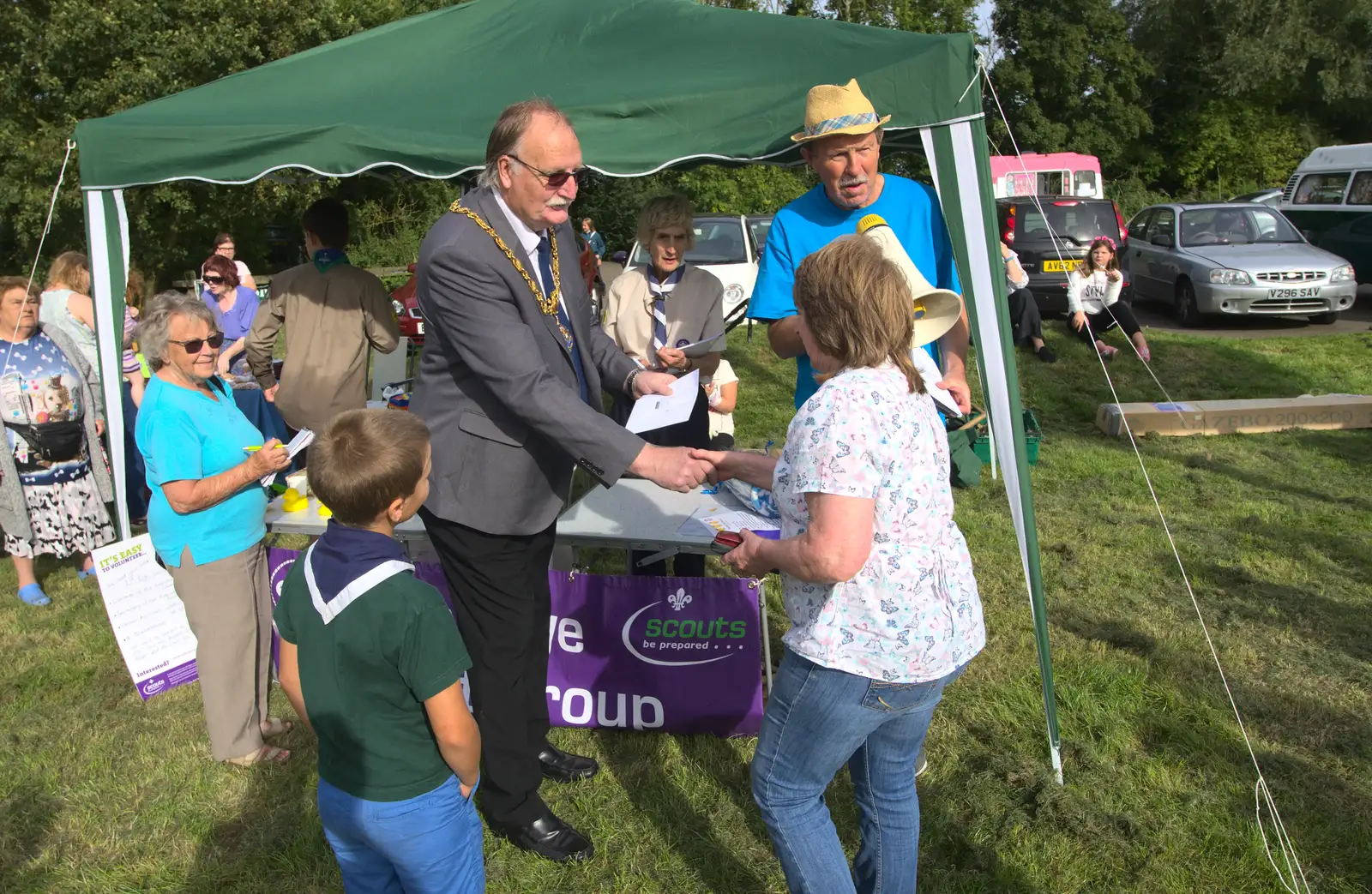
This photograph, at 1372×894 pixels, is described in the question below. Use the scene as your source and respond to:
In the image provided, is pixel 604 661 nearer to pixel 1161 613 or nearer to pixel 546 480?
pixel 546 480

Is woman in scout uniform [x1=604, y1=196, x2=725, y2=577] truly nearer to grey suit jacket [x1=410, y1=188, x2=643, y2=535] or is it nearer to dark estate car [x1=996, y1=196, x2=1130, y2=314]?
grey suit jacket [x1=410, y1=188, x2=643, y2=535]

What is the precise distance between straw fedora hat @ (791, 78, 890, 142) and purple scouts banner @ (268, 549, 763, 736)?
1543 mm

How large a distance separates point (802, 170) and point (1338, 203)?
8.96 m

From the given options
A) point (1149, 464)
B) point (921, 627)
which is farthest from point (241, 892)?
point (1149, 464)

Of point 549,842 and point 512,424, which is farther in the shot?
point 549,842

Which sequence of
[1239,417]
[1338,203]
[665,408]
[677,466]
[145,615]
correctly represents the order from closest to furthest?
[677,466], [665,408], [145,615], [1239,417], [1338,203]

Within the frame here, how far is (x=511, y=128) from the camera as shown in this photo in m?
2.36

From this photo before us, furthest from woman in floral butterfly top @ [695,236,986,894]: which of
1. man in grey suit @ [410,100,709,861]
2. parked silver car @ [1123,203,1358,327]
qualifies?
parked silver car @ [1123,203,1358,327]

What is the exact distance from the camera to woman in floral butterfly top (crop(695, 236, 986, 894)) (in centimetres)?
172

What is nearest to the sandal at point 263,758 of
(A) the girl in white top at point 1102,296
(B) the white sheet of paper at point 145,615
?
(B) the white sheet of paper at point 145,615

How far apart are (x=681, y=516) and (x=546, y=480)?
1.05m

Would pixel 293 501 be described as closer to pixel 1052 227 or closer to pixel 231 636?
pixel 231 636

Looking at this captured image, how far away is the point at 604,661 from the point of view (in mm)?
3535

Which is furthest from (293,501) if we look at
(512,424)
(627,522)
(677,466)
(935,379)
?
(935,379)
